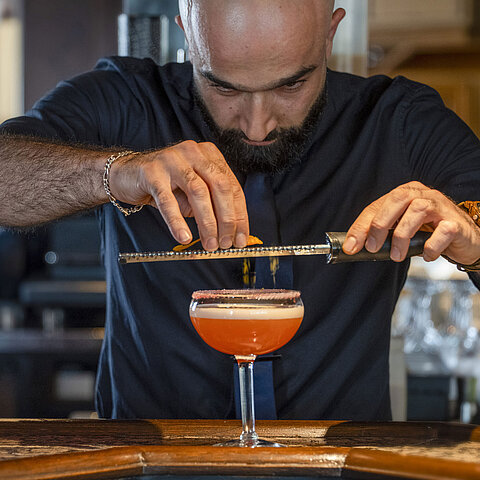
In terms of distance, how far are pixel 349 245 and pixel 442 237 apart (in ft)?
0.57

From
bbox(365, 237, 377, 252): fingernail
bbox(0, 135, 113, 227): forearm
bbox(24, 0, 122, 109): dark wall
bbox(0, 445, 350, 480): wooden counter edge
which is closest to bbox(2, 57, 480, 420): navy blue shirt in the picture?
bbox(0, 135, 113, 227): forearm

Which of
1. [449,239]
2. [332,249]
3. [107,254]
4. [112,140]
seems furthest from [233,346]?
[112,140]

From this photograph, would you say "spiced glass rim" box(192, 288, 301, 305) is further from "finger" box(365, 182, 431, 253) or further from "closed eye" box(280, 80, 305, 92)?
"closed eye" box(280, 80, 305, 92)

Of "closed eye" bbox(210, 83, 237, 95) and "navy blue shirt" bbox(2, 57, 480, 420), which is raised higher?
A: "closed eye" bbox(210, 83, 237, 95)

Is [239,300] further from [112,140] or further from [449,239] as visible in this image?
[112,140]

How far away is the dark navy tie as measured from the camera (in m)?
1.63

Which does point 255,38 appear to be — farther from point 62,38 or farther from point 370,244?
point 62,38

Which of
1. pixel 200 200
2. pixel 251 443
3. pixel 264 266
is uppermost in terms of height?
pixel 200 200

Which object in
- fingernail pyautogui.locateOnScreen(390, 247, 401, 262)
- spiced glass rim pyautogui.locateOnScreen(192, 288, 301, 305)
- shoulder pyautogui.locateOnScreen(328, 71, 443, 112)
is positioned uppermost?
shoulder pyautogui.locateOnScreen(328, 71, 443, 112)

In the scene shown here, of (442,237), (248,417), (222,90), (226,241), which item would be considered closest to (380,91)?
(222,90)

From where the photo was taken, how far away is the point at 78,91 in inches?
71.0

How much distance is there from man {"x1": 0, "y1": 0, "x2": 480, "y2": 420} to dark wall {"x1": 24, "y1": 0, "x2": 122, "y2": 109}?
7.73ft

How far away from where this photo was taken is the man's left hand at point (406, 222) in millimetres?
1247

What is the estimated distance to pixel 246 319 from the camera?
127 centimetres
